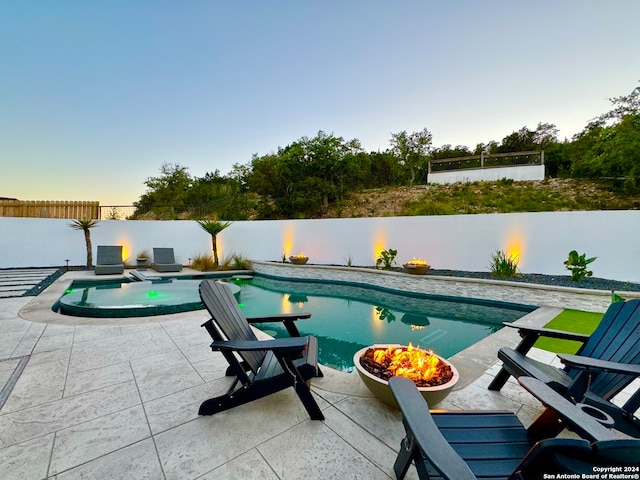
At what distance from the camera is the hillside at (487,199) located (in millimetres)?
10922

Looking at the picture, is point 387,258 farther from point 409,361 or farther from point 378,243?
point 409,361

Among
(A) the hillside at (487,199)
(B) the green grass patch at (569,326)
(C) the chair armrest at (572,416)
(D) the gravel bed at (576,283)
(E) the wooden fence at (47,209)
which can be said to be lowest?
(B) the green grass patch at (569,326)

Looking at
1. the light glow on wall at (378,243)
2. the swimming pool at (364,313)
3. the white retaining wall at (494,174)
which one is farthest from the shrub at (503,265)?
the white retaining wall at (494,174)

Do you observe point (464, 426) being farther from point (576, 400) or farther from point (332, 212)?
point (332, 212)

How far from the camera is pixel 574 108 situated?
946cm

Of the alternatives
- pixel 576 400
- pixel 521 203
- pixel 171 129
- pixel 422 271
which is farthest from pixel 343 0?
pixel 521 203

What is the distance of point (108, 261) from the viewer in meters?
9.23

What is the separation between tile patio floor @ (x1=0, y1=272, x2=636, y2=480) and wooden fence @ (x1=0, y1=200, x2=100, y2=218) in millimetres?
10490

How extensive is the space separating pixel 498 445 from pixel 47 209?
49.9 feet

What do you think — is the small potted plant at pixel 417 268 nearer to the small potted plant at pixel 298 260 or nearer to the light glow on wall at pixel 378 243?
the light glow on wall at pixel 378 243

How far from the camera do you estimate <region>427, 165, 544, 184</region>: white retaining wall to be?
14.1 meters

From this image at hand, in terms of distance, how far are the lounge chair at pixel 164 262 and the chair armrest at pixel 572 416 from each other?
35.0ft

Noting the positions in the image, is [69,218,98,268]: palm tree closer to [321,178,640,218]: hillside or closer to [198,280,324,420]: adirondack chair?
[321,178,640,218]: hillside

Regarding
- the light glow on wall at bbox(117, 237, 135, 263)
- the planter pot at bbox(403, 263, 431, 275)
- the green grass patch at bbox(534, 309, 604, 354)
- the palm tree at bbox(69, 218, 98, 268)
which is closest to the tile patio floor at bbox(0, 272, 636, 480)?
the green grass patch at bbox(534, 309, 604, 354)
